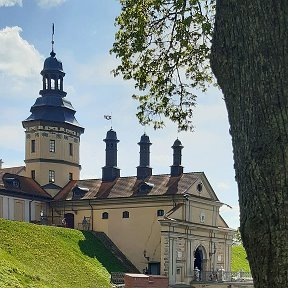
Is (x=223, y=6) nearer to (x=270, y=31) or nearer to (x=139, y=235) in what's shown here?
(x=270, y=31)

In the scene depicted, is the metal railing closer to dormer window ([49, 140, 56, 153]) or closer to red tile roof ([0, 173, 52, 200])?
red tile roof ([0, 173, 52, 200])

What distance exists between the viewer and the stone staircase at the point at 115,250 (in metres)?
42.2

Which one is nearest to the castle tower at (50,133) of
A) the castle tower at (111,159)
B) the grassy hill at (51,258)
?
the castle tower at (111,159)

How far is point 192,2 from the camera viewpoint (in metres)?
6.72

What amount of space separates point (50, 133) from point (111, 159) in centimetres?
494

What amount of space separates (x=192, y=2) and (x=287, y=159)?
363 cm

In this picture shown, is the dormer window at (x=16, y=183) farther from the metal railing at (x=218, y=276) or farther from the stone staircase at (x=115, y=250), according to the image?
the metal railing at (x=218, y=276)

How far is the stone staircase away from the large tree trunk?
3848 centimetres

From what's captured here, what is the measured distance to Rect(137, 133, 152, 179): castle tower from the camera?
46.0 m

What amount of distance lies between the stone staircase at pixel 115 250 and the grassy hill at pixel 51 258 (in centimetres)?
77

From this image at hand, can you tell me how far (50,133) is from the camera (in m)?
48.3

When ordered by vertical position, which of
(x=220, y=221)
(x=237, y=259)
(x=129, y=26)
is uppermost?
(x=129, y=26)

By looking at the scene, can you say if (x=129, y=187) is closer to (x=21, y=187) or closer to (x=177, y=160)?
(x=177, y=160)

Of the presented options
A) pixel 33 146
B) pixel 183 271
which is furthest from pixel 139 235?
pixel 33 146
